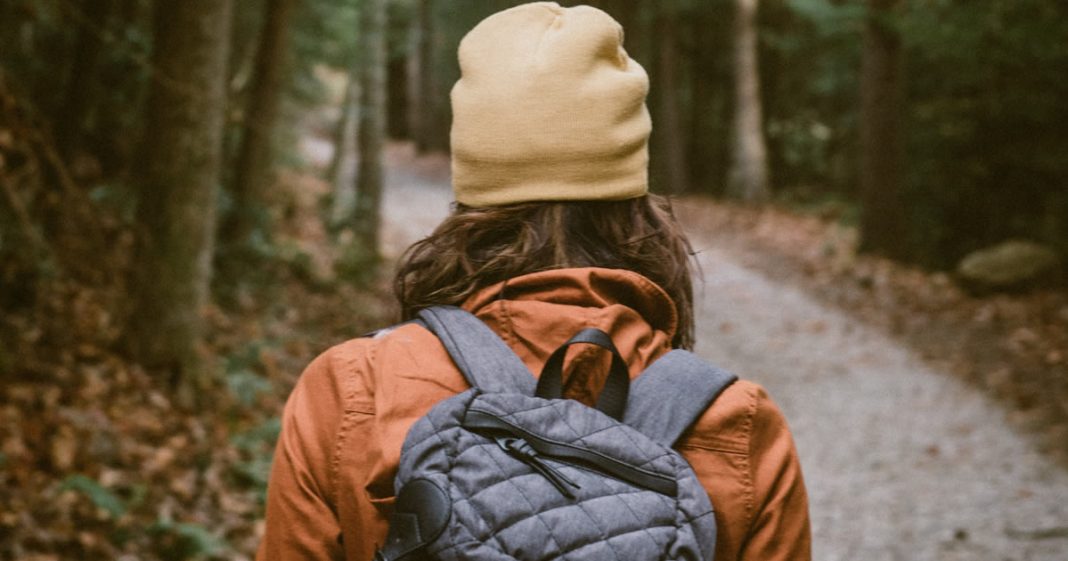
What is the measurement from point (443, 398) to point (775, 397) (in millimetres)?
7994

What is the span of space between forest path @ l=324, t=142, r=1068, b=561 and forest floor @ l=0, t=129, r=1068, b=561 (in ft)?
0.07

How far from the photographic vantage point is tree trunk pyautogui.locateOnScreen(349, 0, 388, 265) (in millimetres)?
14352

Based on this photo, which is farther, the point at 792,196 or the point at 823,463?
the point at 792,196

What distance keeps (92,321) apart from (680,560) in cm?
743

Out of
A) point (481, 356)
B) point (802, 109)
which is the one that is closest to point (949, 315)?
point (481, 356)

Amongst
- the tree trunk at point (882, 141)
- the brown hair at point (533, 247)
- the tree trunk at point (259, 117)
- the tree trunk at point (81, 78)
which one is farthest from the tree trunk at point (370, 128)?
the brown hair at point (533, 247)

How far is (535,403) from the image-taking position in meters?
1.49

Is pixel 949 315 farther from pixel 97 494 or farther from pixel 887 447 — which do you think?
pixel 97 494

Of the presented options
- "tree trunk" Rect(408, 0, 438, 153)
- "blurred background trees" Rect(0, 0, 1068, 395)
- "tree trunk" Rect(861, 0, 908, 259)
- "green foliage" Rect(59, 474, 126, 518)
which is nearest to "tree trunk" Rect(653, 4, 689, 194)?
"blurred background trees" Rect(0, 0, 1068, 395)

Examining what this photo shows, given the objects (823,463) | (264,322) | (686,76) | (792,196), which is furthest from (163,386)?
(686,76)

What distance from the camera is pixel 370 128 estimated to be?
47.5 ft

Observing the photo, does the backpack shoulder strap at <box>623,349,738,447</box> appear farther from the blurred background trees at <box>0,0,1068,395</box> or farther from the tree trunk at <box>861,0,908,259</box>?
the tree trunk at <box>861,0,908,259</box>

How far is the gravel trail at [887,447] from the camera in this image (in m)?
6.02

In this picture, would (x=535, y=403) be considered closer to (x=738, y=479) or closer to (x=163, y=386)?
(x=738, y=479)
